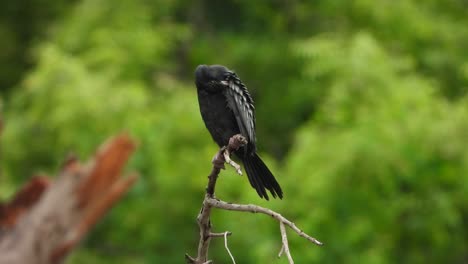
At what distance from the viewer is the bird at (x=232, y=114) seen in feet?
10.6

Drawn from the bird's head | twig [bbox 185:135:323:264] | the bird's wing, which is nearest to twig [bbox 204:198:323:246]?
twig [bbox 185:135:323:264]

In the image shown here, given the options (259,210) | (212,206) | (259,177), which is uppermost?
(259,177)

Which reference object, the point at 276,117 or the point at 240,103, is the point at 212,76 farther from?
the point at 276,117

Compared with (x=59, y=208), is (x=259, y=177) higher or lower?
lower

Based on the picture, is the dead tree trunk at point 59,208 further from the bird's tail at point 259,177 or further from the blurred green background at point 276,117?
the bird's tail at point 259,177

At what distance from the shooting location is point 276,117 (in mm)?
11883

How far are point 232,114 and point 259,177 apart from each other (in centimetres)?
26

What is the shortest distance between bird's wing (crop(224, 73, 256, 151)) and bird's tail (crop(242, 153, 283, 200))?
100mm

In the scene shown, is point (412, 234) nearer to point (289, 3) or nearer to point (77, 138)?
point (77, 138)

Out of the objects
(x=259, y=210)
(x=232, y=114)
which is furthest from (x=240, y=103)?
(x=259, y=210)

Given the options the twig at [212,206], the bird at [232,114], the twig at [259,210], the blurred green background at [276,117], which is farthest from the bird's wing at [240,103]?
the blurred green background at [276,117]

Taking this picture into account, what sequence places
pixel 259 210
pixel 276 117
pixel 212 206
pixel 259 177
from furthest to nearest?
1. pixel 276 117
2. pixel 259 177
3. pixel 212 206
4. pixel 259 210

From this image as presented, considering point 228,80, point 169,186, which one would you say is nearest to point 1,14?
point 169,186

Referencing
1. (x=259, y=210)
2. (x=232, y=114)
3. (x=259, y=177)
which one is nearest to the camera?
(x=259, y=210)
